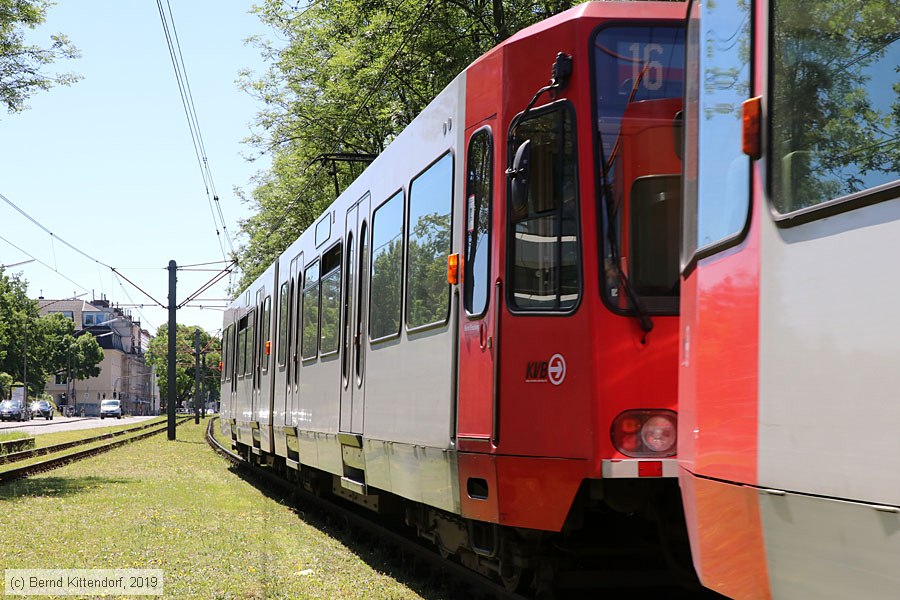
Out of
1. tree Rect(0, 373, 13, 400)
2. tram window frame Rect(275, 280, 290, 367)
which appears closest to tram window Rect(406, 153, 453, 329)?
tram window frame Rect(275, 280, 290, 367)

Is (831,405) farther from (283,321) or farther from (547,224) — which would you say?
(283,321)

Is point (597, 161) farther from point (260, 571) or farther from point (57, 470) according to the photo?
point (57, 470)

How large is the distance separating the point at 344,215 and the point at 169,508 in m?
5.05

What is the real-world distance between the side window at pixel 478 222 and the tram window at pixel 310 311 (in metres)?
5.58

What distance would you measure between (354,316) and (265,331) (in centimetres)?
807

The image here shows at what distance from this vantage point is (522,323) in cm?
620

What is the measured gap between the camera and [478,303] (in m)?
6.63

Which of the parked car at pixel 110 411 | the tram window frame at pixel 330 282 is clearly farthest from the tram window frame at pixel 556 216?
the parked car at pixel 110 411

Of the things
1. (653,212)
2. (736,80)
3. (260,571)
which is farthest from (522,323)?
(260,571)

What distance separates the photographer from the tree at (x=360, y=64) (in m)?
21.9

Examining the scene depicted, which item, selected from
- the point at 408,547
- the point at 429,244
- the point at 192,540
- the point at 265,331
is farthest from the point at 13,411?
the point at 429,244

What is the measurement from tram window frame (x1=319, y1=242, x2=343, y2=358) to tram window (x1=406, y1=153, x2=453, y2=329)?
2674mm

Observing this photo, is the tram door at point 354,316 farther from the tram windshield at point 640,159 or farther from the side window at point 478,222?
the tram windshield at point 640,159

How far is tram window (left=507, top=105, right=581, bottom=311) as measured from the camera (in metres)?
6.13
